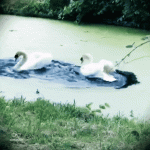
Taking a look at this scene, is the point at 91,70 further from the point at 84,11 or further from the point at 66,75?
the point at 84,11

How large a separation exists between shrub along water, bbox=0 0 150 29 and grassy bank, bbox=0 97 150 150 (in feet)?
11.6

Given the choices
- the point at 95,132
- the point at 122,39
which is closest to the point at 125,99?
the point at 95,132

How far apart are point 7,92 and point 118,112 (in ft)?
2.73

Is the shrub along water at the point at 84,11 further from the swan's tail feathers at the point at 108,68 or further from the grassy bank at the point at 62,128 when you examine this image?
the grassy bank at the point at 62,128

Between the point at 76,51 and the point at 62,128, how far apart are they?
215cm

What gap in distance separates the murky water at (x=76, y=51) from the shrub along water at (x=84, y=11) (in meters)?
0.25

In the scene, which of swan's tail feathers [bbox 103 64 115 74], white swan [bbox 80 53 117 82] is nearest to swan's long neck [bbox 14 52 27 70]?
white swan [bbox 80 53 117 82]

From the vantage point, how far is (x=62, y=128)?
5.14 feet

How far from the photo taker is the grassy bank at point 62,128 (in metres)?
1.39

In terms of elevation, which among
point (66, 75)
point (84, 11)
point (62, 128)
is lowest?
point (62, 128)

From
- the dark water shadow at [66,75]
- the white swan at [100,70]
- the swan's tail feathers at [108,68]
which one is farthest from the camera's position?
the swan's tail feathers at [108,68]

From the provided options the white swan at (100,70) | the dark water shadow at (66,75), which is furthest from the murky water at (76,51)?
the white swan at (100,70)

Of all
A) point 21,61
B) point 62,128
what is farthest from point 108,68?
point 62,128

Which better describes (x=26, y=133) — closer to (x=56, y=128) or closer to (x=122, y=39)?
(x=56, y=128)
